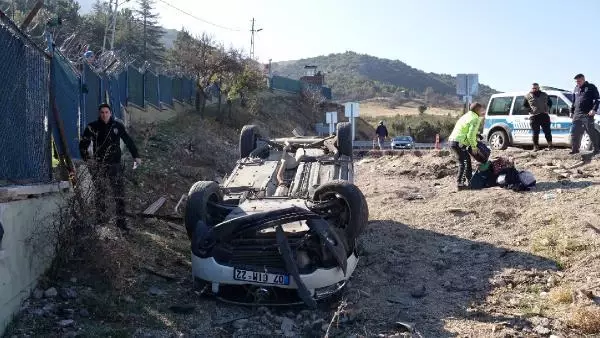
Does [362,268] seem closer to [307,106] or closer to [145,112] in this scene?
[145,112]

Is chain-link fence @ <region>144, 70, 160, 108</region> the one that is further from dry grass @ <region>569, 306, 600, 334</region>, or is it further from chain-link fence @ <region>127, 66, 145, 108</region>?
dry grass @ <region>569, 306, 600, 334</region>

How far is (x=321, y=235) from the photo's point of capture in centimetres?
587

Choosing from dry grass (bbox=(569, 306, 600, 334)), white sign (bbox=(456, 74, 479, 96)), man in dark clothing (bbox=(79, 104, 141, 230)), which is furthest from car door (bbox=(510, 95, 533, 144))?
man in dark clothing (bbox=(79, 104, 141, 230))

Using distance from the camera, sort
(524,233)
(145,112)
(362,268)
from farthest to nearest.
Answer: (145,112)
(524,233)
(362,268)

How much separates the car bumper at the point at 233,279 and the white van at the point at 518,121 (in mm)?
10134

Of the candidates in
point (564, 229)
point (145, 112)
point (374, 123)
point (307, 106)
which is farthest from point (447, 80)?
point (564, 229)

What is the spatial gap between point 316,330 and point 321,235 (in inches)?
35.3

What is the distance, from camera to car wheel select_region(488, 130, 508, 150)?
52.9 ft

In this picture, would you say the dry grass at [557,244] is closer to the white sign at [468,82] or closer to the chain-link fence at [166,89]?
the white sign at [468,82]

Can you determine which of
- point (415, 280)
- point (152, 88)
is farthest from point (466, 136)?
point (152, 88)

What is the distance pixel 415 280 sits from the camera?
23.0ft

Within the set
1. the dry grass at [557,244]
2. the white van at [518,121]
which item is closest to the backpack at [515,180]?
the dry grass at [557,244]

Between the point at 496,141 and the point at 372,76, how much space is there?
125019 millimetres

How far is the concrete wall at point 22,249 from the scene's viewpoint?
473 centimetres
